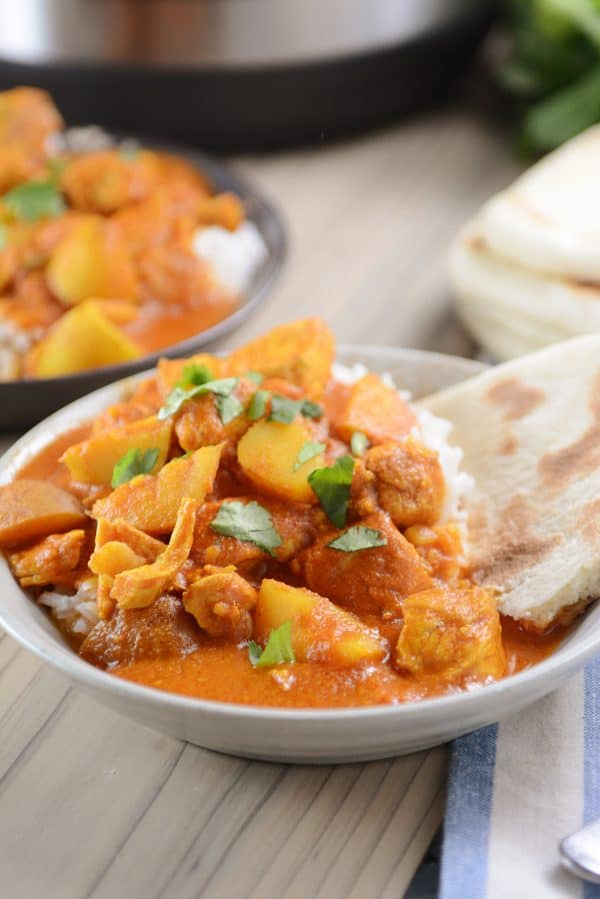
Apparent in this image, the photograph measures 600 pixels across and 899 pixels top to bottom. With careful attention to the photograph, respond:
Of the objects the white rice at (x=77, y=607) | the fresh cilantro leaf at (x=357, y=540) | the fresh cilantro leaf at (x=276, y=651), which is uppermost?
the fresh cilantro leaf at (x=357, y=540)

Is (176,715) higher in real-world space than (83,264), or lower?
higher

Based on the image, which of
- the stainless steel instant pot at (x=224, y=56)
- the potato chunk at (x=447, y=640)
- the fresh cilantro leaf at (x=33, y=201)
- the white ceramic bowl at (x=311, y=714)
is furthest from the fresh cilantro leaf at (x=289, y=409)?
the stainless steel instant pot at (x=224, y=56)

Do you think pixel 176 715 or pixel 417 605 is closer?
pixel 176 715

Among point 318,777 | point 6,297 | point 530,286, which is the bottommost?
point 6,297

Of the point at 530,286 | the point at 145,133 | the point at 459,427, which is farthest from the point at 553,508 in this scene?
the point at 145,133

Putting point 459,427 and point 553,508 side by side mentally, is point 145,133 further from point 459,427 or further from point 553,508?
point 553,508

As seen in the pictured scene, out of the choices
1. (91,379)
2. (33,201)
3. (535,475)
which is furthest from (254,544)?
(33,201)

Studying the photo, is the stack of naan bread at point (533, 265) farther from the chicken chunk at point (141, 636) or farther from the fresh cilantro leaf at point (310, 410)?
the chicken chunk at point (141, 636)
